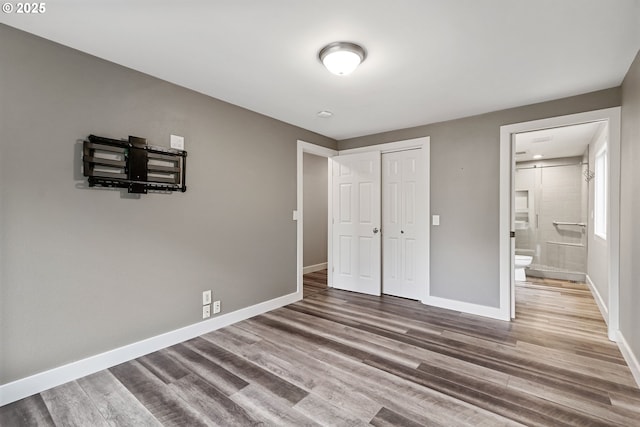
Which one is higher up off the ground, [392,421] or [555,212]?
[555,212]

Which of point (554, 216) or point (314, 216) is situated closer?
point (554, 216)

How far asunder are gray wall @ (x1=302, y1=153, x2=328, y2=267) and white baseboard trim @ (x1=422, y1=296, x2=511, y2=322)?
105 inches

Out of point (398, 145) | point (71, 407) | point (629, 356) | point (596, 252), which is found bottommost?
point (71, 407)

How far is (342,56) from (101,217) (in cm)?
218

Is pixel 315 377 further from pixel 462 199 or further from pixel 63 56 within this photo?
pixel 63 56

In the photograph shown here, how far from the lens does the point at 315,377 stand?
2100 mm

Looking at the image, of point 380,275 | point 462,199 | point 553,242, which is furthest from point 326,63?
point 553,242

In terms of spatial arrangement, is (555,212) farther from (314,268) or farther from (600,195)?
(314,268)

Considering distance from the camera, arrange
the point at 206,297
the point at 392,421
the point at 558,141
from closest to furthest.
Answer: the point at 392,421
the point at 206,297
the point at 558,141

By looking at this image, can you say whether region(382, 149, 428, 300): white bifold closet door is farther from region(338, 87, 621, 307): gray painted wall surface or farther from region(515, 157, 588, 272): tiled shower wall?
region(515, 157, 588, 272): tiled shower wall

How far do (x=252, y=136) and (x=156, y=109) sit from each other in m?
1.04

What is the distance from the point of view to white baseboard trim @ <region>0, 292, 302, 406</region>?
184cm

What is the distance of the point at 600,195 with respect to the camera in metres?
4.04

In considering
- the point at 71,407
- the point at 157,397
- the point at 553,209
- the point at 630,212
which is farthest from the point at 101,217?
the point at 553,209
